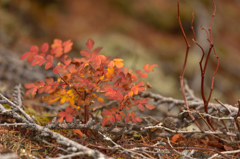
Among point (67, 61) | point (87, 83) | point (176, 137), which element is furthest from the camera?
point (176, 137)

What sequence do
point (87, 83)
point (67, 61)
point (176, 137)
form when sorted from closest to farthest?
point (87, 83)
point (67, 61)
point (176, 137)

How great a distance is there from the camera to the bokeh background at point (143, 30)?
754 centimetres

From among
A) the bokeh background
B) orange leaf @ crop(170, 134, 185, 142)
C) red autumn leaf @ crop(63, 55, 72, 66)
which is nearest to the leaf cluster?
red autumn leaf @ crop(63, 55, 72, 66)

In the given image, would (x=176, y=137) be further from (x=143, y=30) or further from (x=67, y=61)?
(x=143, y=30)

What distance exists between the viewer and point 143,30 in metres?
9.73

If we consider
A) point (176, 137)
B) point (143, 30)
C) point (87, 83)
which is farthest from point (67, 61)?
point (143, 30)

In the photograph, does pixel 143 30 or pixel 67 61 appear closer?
pixel 67 61

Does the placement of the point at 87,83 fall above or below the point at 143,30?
below

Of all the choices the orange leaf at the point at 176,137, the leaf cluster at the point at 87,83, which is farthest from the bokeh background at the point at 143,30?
the leaf cluster at the point at 87,83

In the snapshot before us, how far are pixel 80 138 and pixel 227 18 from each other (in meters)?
11.3

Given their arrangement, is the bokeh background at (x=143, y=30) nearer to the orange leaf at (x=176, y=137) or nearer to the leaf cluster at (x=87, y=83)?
the orange leaf at (x=176, y=137)

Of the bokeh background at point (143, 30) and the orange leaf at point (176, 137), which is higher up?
the bokeh background at point (143, 30)

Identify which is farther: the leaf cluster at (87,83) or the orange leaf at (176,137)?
the orange leaf at (176,137)

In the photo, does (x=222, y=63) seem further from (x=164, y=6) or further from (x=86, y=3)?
(x=86, y=3)
